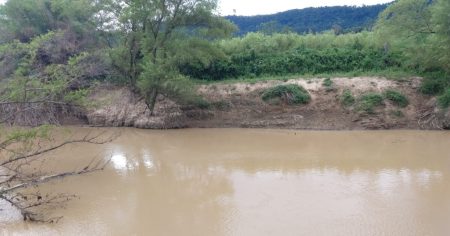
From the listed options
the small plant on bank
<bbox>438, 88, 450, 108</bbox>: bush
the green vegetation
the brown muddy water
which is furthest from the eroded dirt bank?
the brown muddy water

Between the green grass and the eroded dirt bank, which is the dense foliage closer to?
the green grass

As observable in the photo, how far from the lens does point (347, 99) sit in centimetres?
1653

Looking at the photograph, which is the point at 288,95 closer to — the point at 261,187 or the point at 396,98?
the point at 396,98

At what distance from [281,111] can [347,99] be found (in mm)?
2479

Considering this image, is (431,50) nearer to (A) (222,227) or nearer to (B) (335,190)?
(B) (335,190)

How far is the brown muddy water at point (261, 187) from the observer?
7426 mm

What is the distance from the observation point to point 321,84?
17.4 m

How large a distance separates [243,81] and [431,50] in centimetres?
719

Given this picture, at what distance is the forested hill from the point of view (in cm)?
3175

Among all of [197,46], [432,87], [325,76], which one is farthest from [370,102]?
[197,46]

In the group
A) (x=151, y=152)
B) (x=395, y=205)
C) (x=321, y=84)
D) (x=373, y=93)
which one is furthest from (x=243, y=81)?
(x=395, y=205)

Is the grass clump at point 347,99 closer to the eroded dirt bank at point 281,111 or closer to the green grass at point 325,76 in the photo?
the eroded dirt bank at point 281,111

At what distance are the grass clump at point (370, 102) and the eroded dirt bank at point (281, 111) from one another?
158 mm

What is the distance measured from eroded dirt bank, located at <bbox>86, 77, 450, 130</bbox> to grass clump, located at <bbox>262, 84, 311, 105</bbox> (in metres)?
0.20
